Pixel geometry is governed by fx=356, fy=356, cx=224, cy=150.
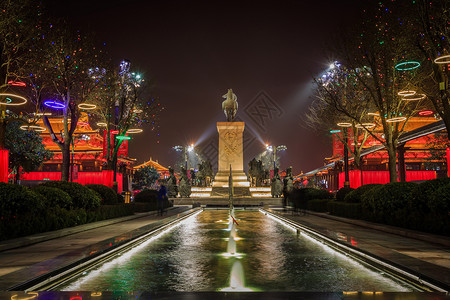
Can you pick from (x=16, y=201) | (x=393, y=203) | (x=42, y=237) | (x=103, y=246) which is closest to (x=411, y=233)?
(x=393, y=203)

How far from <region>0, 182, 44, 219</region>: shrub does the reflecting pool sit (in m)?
3.84

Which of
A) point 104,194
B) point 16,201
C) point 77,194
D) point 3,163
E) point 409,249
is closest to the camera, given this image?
point 409,249

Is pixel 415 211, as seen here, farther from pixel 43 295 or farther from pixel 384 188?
pixel 43 295

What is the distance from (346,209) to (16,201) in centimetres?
1420

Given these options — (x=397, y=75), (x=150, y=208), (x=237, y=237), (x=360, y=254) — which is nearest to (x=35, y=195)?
(x=237, y=237)

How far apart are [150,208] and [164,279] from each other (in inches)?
753

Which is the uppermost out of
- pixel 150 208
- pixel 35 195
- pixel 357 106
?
pixel 357 106

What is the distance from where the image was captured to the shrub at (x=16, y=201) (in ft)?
32.9

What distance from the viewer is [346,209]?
1766 cm

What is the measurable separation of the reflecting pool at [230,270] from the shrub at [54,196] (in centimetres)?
494

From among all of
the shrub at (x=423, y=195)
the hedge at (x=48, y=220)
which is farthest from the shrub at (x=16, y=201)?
the shrub at (x=423, y=195)

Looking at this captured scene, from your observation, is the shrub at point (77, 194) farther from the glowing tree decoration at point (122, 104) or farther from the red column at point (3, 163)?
the glowing tree decoration at point (122, 104)

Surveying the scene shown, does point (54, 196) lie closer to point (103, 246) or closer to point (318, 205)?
point (103, 246)

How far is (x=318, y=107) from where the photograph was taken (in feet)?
107
